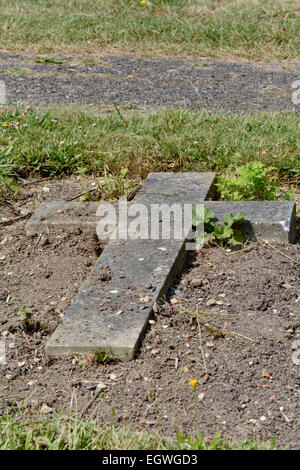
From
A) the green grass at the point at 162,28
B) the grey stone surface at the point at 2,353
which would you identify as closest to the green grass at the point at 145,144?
the grey stone surface at the point at 2,353

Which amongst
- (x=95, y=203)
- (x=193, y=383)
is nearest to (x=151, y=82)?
(x=95, y=203)

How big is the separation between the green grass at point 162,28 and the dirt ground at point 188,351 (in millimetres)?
3871

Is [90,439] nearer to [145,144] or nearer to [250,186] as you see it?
[250,186]

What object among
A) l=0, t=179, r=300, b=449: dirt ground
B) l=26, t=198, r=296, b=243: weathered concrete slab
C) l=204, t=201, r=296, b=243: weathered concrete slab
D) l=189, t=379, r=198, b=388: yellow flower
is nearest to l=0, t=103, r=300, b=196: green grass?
l=26, t=198, r=296, b=243: weathered concrete slab

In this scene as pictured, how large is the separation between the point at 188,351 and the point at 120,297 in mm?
365

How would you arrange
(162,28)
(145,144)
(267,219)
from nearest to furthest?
(267,219)
(145,144)
(162,28)

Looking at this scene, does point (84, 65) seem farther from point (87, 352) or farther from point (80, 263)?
point (87, 352)

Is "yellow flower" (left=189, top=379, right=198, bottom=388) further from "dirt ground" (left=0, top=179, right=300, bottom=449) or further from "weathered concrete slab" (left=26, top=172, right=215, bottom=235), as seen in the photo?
"weathered concrete slab" (left=26, top=172, right=215, bottom=235)

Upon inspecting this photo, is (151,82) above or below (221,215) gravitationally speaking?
below

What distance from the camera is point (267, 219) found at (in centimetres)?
303

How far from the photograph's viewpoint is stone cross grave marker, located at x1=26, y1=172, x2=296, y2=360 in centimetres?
242

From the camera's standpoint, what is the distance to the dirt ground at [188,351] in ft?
7.04

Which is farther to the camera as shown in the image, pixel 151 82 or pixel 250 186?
pixel 151 82

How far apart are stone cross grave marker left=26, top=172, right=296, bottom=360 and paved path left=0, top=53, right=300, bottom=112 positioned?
1.72 m
